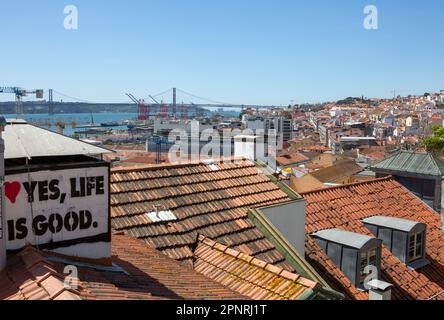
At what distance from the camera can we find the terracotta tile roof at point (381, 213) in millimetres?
9305

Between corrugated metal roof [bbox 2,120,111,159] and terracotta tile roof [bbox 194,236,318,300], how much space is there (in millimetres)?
2478

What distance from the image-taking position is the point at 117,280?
15.0 feet

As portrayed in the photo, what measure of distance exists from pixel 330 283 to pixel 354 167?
2632cm

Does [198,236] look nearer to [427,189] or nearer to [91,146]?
[91,146]

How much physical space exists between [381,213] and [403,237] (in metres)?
1.72

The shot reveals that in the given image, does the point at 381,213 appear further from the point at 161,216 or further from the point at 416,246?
the point at 161,216

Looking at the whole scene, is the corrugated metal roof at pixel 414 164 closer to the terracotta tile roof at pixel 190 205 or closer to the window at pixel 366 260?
the window at pixel 366 260

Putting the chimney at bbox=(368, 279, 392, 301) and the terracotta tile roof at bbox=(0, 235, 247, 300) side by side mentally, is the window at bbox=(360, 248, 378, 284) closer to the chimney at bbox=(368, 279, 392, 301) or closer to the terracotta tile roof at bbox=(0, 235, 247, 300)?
the chimney at bbox=(368, 279, 392, 301)

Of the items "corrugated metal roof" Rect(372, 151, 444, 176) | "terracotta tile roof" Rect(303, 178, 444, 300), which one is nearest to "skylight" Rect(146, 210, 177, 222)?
"terracotta tile roof" Rect(303, 178, 444, 300)

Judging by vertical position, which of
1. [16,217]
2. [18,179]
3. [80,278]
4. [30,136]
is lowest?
[80,278]

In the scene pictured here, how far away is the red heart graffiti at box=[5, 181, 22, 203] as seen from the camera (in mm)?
4469

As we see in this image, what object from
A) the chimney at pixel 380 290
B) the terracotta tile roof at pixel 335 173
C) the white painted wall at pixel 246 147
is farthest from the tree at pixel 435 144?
the chimney at pixel 380 290
